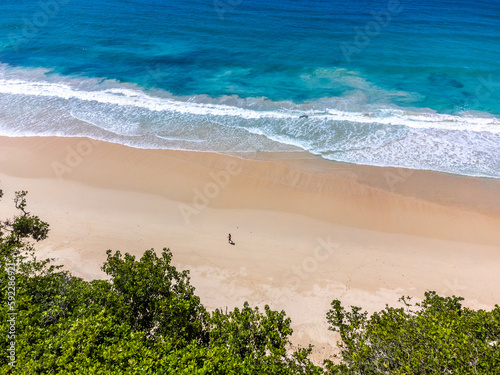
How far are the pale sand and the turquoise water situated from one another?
263cm

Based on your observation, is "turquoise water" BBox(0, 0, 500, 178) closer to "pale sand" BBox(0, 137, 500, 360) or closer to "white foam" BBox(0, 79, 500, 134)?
"white foam" BBox(0, 79, 500, 134)

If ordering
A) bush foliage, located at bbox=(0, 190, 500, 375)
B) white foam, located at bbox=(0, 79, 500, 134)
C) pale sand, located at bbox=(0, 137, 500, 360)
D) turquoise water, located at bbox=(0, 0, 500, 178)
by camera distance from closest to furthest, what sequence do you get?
bush foliage, located at bbox=(0, 190, 500, 375) < pale sand, located at bbox=(0, 137, 500, 360) < turquoise water, located at bbox=(0, 0, 500, 178) < white foam, located at bbox=(0, 79, 500, 134)

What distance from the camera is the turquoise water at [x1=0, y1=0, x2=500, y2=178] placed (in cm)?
2542

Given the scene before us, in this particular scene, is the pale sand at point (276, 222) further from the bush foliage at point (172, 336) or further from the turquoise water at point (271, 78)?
the bush foliage at point (172, 336)

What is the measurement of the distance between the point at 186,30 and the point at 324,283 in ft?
149

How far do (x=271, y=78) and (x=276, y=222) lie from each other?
2268cm

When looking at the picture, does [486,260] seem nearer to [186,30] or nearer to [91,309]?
[91,309]

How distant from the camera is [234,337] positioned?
8.81 m

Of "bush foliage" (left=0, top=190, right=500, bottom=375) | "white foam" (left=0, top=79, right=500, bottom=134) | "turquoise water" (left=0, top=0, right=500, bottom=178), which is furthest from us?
"white foam" (left=0, top=79, right=500, bottom=134)

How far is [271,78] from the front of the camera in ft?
113

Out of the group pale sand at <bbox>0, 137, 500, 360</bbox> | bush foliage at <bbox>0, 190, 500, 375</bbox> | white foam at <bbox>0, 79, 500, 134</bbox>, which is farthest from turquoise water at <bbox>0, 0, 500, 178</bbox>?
bush foliage at <bbox>0, 190, 500, 375</bbox>

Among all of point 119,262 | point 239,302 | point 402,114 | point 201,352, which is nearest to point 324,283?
point 239,302

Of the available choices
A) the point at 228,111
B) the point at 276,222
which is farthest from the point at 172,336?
the point at 228,111

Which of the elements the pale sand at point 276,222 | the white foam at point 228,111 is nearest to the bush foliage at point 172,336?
the pale sand at point 276,222
